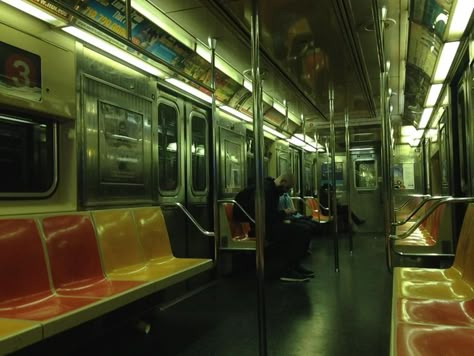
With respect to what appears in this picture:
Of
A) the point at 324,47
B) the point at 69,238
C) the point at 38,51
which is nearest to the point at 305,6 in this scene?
the point at 324,47

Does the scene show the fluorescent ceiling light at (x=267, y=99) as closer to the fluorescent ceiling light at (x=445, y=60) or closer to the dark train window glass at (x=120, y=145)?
the fluorescent ceiling light at (x=445, y=60)

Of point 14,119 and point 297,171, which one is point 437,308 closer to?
point 14,119

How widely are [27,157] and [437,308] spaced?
2.32 meters

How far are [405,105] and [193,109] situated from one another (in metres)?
4.74

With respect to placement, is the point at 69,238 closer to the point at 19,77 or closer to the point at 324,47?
the point at 19,77

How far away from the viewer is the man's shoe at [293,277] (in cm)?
482

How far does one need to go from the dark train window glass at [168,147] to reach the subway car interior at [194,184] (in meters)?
0.02

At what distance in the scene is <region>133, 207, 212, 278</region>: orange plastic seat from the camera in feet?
10.6

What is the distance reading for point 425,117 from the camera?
7.59 m

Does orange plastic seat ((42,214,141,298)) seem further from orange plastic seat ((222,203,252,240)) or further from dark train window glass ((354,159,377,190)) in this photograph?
dark train window glass ((354,159,377,190))

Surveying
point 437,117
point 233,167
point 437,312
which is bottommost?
point 437,312

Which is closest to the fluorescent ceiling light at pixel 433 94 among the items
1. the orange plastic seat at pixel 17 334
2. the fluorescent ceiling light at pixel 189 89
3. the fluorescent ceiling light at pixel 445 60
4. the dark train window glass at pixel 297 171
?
the fluorescent ceiling light at pixel 445 60

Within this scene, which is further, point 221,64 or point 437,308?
point 221,64

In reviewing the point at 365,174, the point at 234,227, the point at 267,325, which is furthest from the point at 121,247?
the point at 365,174
